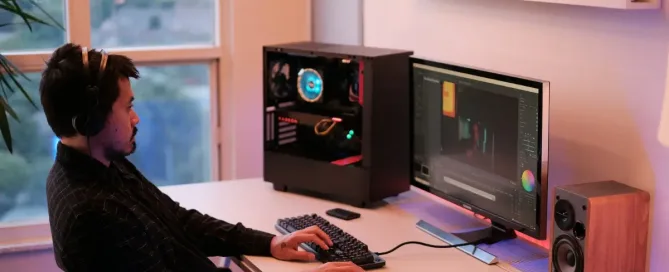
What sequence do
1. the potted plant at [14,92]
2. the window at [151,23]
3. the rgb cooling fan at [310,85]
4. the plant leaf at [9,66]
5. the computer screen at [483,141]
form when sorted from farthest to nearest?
the window at [151,23] < the potted plant at [14,92] < the plant leaf at [9,66] < the rgb cooling fan at [310,85] < the computer screen at [483,141]

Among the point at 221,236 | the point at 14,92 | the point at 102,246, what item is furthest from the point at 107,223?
the point at 14,92

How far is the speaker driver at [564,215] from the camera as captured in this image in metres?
2.06

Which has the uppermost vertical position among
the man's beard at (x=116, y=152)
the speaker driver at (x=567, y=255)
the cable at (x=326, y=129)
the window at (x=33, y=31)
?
the window at (x=33, y=31)

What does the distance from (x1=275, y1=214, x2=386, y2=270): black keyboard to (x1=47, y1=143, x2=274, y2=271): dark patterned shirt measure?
0.95ft

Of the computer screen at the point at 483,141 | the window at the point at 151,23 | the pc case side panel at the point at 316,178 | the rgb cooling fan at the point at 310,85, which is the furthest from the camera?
the window at the point at 151,23

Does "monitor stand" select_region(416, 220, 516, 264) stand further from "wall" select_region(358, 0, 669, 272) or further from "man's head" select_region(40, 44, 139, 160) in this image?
"man's head" select_region(40, 44, 139, 160)

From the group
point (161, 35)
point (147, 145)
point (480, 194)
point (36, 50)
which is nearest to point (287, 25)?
point (161, 35)

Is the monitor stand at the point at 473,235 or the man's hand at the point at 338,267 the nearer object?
the man's hand at the point at 338,267

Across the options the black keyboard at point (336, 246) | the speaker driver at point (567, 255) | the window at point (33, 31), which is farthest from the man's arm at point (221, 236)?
the window at point (33, 31)

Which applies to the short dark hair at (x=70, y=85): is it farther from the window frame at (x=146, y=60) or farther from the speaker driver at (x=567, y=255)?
the window frame at (x=146, y=60)

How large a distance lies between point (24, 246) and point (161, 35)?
102 centimetres

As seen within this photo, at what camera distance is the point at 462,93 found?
2.46 m

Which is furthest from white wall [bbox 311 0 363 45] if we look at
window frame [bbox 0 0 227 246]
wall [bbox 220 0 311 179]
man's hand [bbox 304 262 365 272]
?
man's hand [bbox 304 262 365 272]

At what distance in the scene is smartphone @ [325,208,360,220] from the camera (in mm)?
2676
